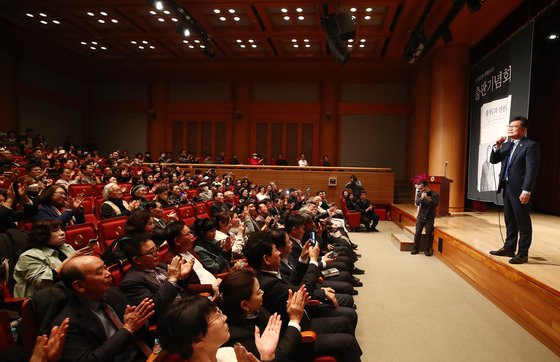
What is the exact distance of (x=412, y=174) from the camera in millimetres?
11250

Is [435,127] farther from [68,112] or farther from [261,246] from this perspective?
[68,112]

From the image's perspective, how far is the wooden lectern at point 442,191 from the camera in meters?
7.34

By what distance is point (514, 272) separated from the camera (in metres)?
3.08

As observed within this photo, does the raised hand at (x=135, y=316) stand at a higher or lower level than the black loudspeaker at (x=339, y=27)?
lower

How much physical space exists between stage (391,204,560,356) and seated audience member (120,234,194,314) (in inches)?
97.6

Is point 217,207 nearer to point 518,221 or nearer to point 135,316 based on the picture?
point 518,221

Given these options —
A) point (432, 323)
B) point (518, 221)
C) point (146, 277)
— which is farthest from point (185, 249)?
point (518, 221)

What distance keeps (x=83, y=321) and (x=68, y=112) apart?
12590mm

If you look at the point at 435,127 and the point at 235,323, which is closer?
the point at 235,323

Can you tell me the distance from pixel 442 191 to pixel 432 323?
4854 millimetres

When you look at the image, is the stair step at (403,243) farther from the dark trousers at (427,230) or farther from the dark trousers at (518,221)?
the dark trousers at (518,221)

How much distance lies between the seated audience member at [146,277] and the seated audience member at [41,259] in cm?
25

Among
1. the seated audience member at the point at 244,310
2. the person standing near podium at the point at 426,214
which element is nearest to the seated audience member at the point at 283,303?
the seated audience member at the point at 244,310

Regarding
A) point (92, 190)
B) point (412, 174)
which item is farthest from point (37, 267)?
point (412, 174)
